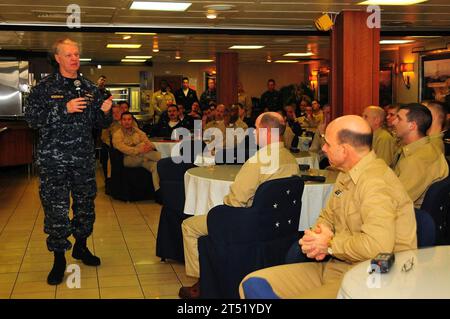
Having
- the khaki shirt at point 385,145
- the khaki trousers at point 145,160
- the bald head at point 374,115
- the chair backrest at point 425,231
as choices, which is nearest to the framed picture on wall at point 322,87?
the khaki trousers at point 145,160

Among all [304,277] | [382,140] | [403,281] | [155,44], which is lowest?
[304,277]

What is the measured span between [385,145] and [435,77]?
33.3 ft

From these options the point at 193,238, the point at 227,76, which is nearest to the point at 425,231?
the point at 193,238

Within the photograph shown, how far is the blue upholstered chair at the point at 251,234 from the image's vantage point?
418 cm

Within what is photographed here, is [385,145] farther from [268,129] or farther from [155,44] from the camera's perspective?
[155,44]

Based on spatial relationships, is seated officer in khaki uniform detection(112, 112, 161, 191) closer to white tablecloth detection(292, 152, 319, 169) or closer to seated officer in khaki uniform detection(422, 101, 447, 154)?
white tablecloth detection(292, 152, 319, 169)

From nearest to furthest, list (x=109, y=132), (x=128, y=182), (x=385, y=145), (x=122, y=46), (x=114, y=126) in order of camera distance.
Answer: (x=385, y=145) → (x=128, y=182) → (x=114, y=126) → (x=109, y=132) → (x=122, y=46)

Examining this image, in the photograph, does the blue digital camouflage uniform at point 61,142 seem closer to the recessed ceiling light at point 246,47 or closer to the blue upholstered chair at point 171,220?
the blue upholstered chair at point 171,220

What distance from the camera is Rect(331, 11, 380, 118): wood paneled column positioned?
8.28 m

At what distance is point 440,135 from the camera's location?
523cm

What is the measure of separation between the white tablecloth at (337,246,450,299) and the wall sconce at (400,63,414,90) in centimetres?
1550

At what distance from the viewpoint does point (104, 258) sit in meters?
6.27

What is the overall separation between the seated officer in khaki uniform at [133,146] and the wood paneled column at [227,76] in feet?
20.6
